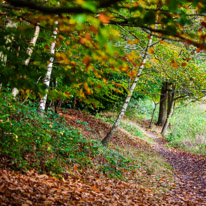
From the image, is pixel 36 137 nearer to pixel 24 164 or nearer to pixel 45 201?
pixel 24 164

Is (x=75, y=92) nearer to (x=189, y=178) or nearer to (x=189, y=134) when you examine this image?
(x=189, y=178)

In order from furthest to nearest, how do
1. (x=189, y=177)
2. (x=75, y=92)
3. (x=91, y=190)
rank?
1. (x=189, y=177)
2. (x=75, y=92)
3. (x=91, y=190)

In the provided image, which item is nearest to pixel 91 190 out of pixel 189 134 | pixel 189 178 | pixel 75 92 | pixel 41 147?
pixel 41 147

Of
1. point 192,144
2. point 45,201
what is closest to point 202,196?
point 45,201

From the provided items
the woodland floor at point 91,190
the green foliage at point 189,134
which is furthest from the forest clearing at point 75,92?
the green foliage at point 189,134

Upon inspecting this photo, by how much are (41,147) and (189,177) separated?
5935 millimetres

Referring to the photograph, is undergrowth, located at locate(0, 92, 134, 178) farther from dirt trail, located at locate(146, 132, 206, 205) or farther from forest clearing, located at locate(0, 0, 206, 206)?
dirt trail, located at locate(146, 132, 206, 205)

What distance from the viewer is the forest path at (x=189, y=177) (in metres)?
6.39

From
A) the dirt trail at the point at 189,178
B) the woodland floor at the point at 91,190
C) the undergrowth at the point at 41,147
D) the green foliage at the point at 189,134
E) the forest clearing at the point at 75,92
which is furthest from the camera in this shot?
the green foliage at the point at 189,134

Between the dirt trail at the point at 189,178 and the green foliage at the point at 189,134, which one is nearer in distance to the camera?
the dirt trail at the point at 189,178

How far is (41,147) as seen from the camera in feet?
18.9

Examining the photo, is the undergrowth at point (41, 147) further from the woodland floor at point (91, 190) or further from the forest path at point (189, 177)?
the forest path at point (189, 177)

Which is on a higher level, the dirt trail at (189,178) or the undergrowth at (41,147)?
the undergrowth at (41,147)

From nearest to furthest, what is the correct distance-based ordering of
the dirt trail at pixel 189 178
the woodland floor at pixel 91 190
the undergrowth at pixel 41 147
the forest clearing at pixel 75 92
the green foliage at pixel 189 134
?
1. the forest clearing at pixel 75 92
2. the woodland floor at pixel 91 190
3. the undergrowth at pixel 41 147
4. the dirt trail at pixel 189 178
5. the green foliage at pixel 189 134
